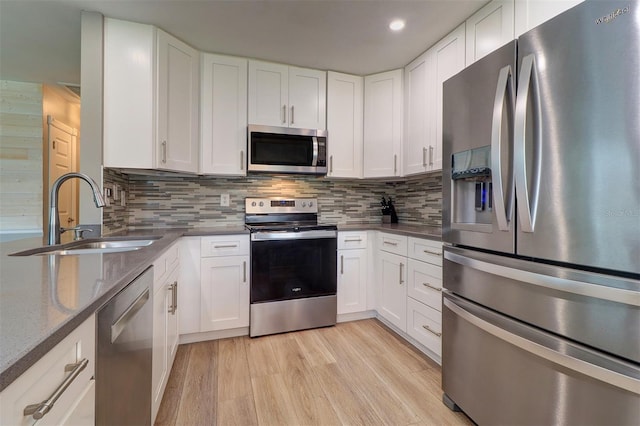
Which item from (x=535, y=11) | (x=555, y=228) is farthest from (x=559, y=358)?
(x=535, y=11)

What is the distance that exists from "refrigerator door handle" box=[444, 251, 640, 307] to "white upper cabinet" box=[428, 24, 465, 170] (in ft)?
3.73

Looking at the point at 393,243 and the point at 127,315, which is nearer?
the point at 127,315

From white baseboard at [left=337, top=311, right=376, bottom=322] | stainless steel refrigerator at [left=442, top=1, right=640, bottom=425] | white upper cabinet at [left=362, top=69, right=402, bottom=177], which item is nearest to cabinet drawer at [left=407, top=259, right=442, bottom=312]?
stainless steel refrigerator at [left=442, top=1, right=640, bottom=425]

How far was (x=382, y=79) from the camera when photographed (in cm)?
278

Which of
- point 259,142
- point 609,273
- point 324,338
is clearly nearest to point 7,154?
point 259,142

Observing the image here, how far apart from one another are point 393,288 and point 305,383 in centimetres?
108

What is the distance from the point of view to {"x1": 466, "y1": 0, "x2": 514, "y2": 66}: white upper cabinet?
5.43 ft

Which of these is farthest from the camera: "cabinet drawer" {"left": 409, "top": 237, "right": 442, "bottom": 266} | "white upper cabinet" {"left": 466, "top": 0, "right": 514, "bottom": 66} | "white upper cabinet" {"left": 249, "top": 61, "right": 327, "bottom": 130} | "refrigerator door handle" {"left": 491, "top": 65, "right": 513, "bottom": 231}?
"white upper cabinet" {"left": 249, "top": 61, "right": 327, "bottom": 130}

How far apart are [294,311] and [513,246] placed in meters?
1.80

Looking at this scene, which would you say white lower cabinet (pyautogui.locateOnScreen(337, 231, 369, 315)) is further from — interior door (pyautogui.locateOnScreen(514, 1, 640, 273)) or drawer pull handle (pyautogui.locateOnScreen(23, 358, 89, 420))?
drawer pull handle (pyautogui.locateOnScreen(23, 358, 89, 420))

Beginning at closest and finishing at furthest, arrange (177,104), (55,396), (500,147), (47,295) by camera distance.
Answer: (55,396) → (47,295) → (500,147) → (177,104)

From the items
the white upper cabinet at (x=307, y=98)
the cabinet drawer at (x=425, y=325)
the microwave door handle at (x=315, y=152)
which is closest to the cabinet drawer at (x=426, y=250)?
the cabinet drawer at (x=425, y=325)

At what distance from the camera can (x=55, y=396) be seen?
53cm

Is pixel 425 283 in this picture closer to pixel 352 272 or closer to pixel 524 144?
pixel 352 272
